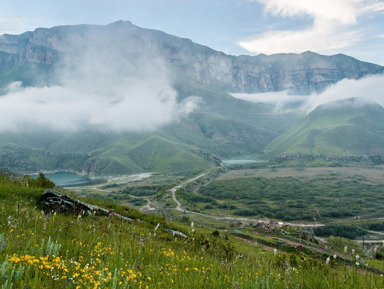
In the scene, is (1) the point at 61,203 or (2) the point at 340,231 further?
(2) the point at 340,231

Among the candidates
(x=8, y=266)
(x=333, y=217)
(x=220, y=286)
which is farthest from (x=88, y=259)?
(x=333, y=217)

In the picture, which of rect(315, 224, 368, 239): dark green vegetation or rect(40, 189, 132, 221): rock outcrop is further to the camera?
rect(315, 224, 368, 239): dark green vegetation

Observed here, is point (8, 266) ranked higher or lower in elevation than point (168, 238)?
higher

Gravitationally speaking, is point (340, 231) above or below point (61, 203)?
below

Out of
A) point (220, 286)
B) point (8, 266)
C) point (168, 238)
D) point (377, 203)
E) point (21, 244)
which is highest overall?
point (8, 266)

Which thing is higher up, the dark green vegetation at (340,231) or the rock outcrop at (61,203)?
the rock outcrop at (61,203)

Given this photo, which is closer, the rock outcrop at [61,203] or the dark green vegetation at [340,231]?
the rock outcrop at [61,203]

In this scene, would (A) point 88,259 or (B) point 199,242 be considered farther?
(B) point 199,242

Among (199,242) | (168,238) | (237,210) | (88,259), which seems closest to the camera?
(88,259)

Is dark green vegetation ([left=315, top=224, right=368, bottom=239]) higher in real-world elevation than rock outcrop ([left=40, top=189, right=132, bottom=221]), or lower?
lower

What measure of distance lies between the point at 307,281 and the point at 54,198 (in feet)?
48.0

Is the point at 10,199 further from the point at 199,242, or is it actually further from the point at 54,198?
the point at 199,242

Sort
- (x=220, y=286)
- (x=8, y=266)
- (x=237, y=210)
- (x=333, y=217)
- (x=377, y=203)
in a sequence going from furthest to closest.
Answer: (x=377, y=203) → (x=237, y=210) → (x=333, y=217) → (x=220, y=286) → (x=8, y=266)

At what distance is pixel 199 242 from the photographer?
14039mm
